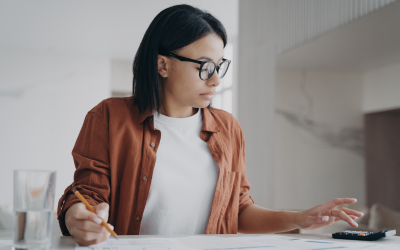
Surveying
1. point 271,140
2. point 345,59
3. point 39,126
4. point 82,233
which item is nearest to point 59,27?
point 39,126

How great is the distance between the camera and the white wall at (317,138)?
7.32 ft

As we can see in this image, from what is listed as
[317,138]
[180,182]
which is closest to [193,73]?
[180,182]

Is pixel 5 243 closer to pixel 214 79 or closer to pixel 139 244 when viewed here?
pixel 139 244

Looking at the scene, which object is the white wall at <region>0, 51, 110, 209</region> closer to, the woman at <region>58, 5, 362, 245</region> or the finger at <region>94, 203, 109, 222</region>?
the woman at <region>58, 5, 362, 245</region>

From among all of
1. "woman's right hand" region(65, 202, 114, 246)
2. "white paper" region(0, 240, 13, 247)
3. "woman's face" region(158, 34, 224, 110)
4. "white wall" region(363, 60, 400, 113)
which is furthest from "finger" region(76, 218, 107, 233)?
"white wall" region(363, 60, 400, 113)

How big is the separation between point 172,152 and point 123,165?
5.8 inches

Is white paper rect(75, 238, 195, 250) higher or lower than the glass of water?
lower

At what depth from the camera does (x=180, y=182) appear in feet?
3.58

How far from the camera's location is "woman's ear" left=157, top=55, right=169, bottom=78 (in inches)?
45.4

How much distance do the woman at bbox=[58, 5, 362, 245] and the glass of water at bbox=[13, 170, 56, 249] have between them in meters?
0.31

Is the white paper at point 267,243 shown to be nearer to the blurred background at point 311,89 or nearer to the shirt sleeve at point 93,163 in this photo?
the shirt sleeve at point 93,163

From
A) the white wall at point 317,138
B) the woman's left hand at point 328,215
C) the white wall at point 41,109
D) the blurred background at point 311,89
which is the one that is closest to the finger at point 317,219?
the woman's left hand at point 328,215

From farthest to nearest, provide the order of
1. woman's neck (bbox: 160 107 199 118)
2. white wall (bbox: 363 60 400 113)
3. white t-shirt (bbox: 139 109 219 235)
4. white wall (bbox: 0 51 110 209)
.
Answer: white wall (bbox: 0 51 110 209)
white wall (bbox: 363 60 400 113)
woman's neck (bbox: 160 107 199 118)
white t-shirt (bbox: 139 109 219 235)

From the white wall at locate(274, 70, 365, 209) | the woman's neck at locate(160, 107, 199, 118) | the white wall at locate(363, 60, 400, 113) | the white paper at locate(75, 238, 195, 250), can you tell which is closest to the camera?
the white paper at locate(75, 238, 195, 250)
